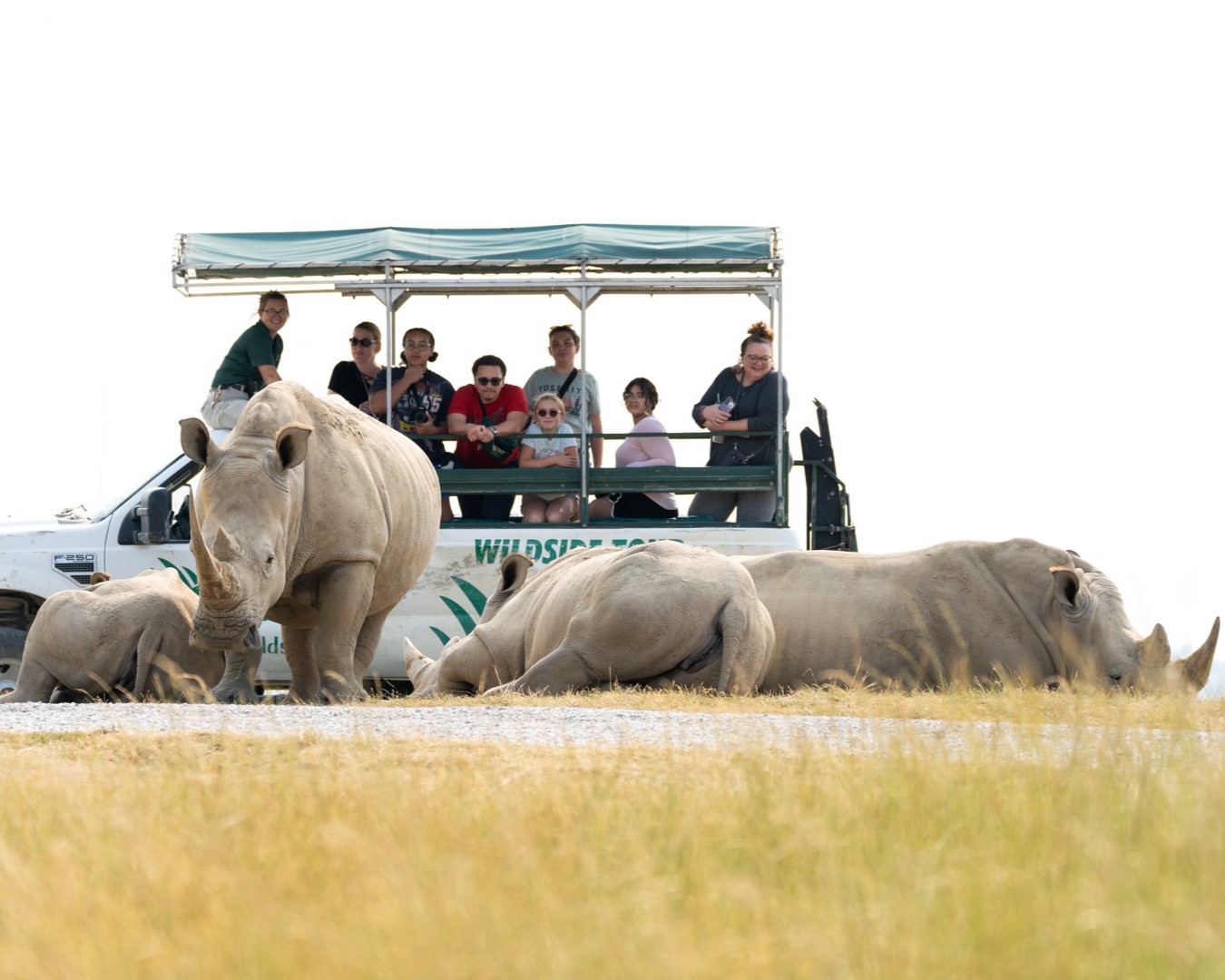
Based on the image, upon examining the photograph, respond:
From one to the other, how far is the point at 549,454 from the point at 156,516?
3.26m

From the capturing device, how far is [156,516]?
13.5m

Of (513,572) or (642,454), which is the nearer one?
(513,572)

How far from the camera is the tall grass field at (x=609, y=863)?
3148 mm

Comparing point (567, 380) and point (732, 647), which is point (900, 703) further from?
point (567, 380)

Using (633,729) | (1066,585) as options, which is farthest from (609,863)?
(1066,585)

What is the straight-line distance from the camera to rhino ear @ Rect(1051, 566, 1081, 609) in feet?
37.5

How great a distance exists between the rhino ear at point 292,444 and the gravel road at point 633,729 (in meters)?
1.73

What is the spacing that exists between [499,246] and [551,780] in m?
9.22

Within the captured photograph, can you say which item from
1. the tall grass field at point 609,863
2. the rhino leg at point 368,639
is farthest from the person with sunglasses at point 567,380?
the tall grass field at point 609,863

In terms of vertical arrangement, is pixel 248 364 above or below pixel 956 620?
above

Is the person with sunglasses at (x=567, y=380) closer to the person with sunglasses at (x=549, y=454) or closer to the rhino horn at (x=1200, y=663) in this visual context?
the person with sunglasses at (x=549, y=454)

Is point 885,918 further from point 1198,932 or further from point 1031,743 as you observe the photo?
point 1031,743

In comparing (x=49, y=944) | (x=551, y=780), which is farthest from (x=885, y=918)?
(x=551, y=780)

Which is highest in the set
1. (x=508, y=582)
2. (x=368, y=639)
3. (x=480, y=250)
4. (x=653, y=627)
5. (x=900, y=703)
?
(x=480, y=250)
